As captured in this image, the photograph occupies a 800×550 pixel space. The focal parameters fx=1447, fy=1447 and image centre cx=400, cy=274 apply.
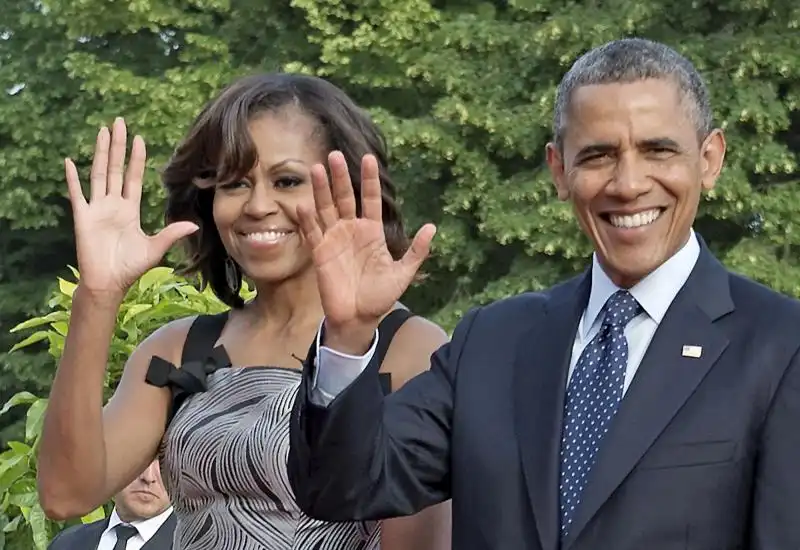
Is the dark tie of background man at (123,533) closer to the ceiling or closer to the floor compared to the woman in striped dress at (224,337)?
closer to the floor

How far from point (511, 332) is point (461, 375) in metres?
0.14

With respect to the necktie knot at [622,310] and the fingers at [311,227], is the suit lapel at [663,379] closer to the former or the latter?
the necktie knot at [622,310]

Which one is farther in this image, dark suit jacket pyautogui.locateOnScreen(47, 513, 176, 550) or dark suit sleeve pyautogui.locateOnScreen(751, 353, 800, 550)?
dark suit jacket pyautogui.locateOnScreen(47, 513, 176, 550)

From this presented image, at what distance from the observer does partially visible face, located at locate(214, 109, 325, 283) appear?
313cm

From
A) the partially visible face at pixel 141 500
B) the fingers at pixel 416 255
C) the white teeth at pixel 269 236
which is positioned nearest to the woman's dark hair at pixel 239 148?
the white teeth at pixel 269 236

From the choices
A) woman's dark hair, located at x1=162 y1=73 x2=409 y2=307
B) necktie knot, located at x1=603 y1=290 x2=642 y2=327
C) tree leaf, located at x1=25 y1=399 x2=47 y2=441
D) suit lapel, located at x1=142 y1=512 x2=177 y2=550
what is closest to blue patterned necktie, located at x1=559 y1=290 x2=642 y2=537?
necktie knot, located at x1=603 y1=290 x2=642 y2=327

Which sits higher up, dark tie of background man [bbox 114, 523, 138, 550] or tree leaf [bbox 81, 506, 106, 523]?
dark tie of background man [bbox 114, 523, 138, 550]

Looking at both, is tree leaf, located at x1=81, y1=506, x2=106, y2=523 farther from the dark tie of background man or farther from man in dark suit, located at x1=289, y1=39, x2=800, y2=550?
man in dark suit, located at x1=289, y1=39, x2=800, y2=550

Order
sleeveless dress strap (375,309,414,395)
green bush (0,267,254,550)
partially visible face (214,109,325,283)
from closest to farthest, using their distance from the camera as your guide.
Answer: sleeveless dress strap (375,309,414,395), partially visible face (214,109,325,283), green bush (0,267,254,550)

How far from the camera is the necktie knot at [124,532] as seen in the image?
5.58 m

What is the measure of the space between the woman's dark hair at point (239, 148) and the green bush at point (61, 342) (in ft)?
3.75

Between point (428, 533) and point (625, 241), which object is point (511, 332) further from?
point (428, 533)

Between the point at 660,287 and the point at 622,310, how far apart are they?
0.27ft

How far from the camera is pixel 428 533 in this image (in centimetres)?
303
